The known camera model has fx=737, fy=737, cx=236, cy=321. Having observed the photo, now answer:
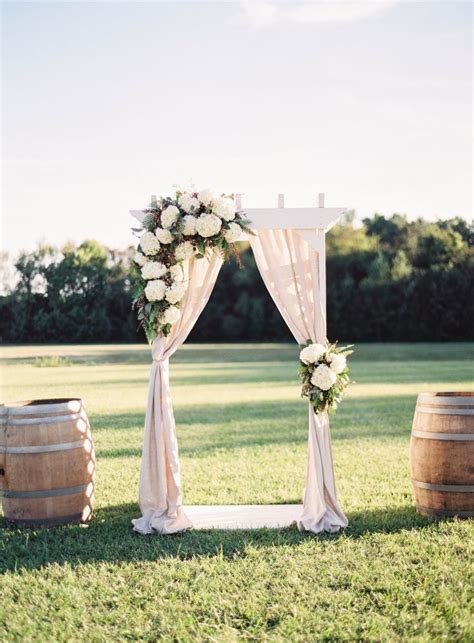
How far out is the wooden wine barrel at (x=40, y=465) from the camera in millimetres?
6504

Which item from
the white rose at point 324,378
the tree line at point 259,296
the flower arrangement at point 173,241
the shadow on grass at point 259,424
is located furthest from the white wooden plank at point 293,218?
the tree line at point 259,296

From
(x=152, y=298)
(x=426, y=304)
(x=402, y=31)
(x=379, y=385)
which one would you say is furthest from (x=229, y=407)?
(x=426, y=304)

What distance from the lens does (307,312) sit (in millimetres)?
6816

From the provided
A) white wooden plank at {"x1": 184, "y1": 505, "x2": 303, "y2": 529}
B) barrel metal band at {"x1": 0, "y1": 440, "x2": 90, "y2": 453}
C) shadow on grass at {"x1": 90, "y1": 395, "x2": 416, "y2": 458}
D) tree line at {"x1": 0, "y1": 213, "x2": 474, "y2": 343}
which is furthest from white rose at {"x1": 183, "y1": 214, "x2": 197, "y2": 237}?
tree line at {"x1": 0, "y1": 213, "x2": 474, "y2": 343}

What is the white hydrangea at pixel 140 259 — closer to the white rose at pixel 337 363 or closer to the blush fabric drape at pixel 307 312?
the blush fabric drape at pixel 307 312

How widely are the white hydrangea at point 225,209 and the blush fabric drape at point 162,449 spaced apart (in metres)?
0.46

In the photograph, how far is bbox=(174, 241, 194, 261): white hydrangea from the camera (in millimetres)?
6672

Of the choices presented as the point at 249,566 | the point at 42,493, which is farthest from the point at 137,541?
the point at 249,566

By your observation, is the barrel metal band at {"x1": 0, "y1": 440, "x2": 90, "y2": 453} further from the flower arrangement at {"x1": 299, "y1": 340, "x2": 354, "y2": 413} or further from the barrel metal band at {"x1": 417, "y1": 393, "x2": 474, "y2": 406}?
the barrel metal band at {"x1": 417, "y1": 393, "x2": 474, "y2": 406}

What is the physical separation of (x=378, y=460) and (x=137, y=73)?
900cm

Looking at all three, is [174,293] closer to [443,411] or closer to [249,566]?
[249,566]

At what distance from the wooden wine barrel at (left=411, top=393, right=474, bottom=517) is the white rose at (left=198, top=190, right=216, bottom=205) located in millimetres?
2729

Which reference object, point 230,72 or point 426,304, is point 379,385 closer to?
point 230,72

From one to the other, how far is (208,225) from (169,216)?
372 millimetres
